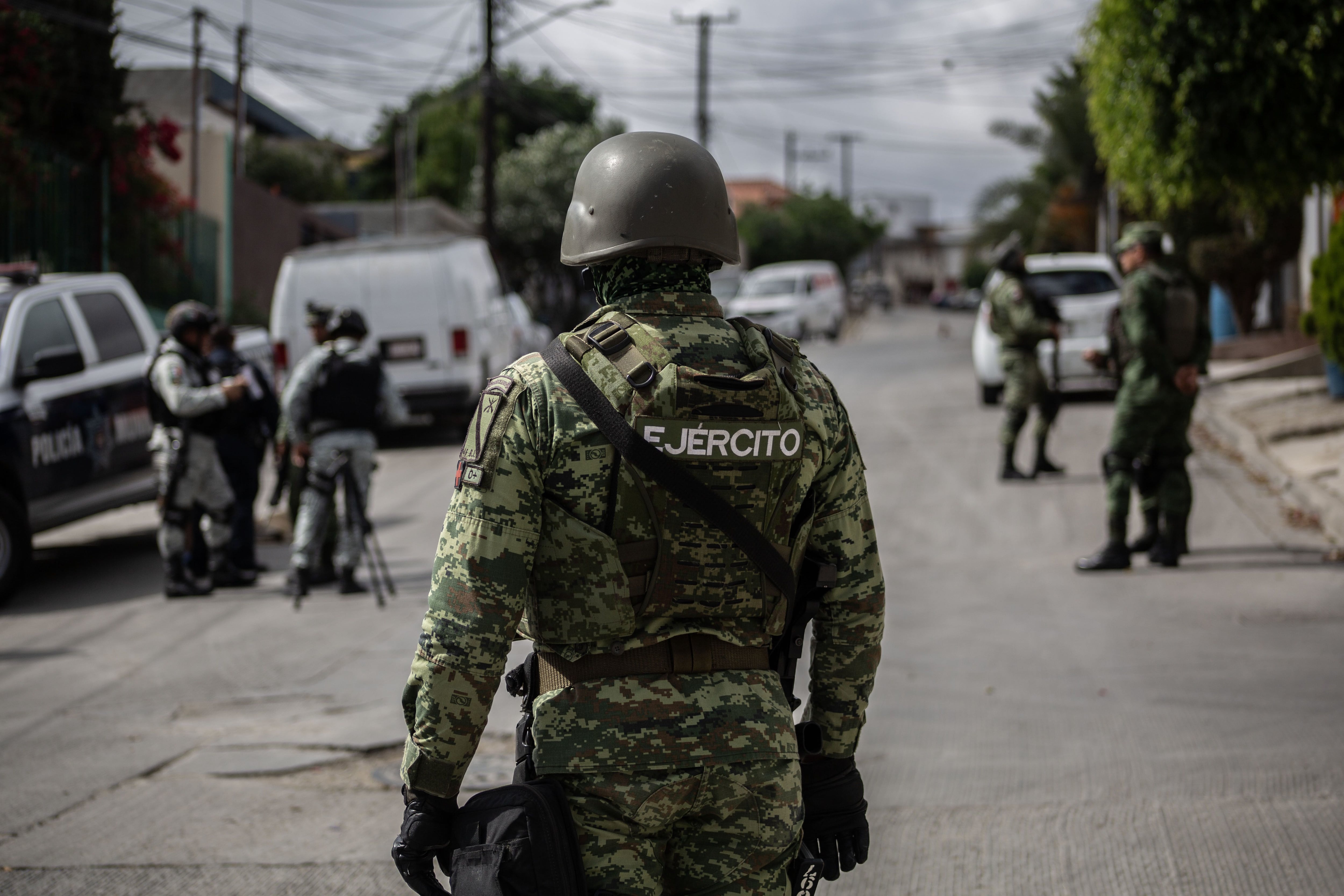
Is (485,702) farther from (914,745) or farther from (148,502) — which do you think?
(148,502)

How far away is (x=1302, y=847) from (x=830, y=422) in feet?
8.19

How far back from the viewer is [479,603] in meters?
2.13

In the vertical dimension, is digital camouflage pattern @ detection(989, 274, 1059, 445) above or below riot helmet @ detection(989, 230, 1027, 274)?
below

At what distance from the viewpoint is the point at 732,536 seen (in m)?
2.18

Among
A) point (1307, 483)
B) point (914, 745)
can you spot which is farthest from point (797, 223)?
point (914, 745)

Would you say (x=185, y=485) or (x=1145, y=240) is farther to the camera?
(x=185, y=485)

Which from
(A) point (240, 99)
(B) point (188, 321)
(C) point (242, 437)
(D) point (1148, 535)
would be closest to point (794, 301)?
(A) point (240, 99)

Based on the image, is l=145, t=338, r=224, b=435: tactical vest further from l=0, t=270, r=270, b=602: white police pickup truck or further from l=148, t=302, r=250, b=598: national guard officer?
l=0, t=270, r=270, b=602: white police pickup truck

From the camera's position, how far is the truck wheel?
828 cm

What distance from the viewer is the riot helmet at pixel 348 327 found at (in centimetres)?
834

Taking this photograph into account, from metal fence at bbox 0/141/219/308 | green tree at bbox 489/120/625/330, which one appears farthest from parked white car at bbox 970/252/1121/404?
green tree at bbox 489/120/625/330

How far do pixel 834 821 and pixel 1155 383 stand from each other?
235 inches

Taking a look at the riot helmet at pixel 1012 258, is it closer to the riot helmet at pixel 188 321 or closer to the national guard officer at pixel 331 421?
the national guard officer at pixel 331 421

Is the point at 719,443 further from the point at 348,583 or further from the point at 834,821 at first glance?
the point at 348,583
